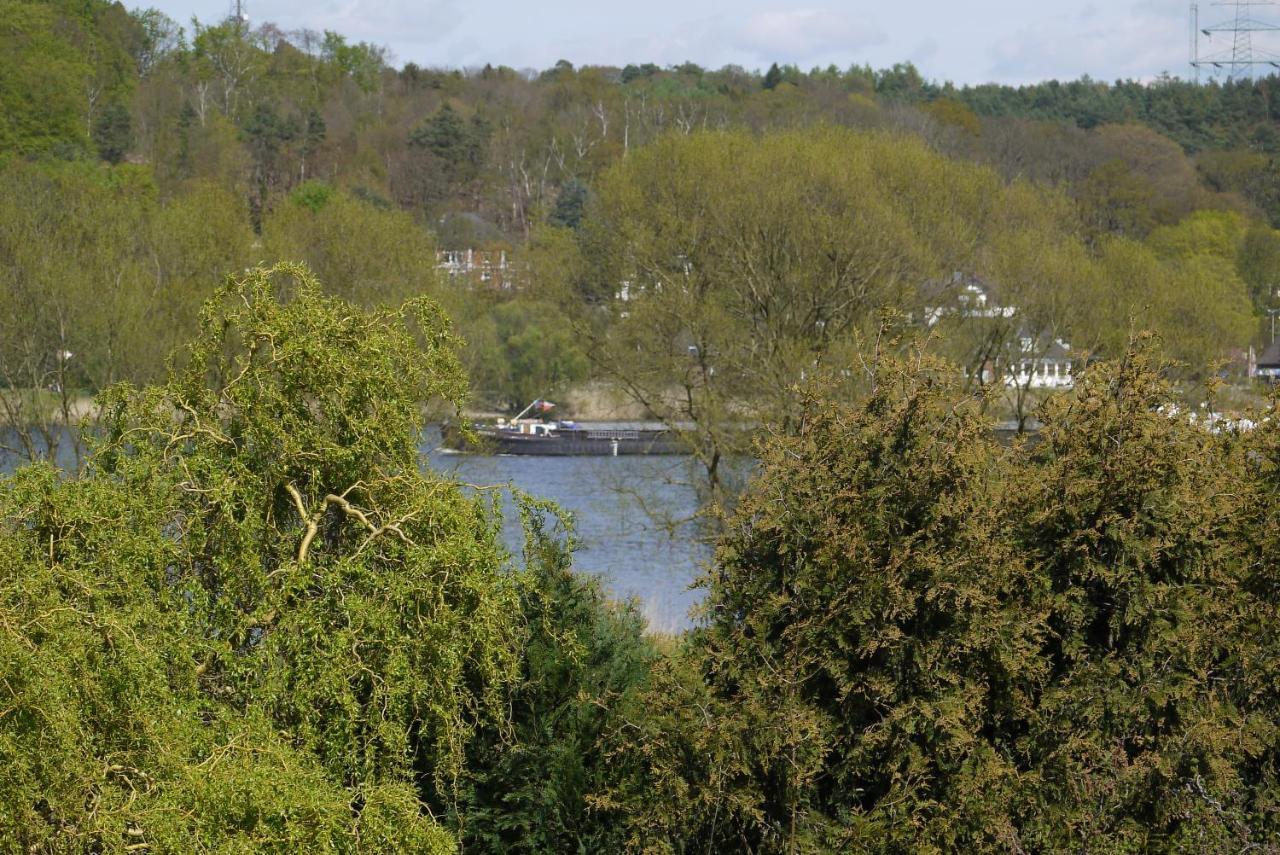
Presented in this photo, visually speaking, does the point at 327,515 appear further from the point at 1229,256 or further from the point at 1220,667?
the point at 1229,256

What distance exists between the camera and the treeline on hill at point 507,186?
30.0 metres

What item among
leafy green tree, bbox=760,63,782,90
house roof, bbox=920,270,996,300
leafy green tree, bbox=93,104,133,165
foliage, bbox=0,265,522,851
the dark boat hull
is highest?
leafy green tree, bbox=760,63,782,90

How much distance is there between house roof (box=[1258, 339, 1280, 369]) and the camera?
53.0 meters

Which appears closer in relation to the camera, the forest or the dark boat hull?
the forest

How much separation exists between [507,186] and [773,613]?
80.0 metres

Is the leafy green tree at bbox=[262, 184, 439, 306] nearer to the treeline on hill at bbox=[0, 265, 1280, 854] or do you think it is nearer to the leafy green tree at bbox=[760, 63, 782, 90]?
the treeline on hill at bbox=[0, 265, 1280, 854]

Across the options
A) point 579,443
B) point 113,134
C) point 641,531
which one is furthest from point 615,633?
point 113,134

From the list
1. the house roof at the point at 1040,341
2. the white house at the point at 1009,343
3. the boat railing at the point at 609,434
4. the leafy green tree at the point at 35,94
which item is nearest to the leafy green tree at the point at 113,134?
the leafy green tree at the point at 35,94

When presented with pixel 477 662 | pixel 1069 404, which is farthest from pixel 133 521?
pixel 1069 404

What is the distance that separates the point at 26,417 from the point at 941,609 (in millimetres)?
24174

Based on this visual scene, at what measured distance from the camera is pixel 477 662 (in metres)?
9.77

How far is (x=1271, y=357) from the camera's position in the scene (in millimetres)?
55812

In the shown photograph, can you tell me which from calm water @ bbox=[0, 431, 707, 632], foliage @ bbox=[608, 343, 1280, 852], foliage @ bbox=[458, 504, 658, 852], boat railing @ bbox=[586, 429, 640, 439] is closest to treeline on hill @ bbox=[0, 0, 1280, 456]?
calm water @ bbox=[0, 431, 707, 632]

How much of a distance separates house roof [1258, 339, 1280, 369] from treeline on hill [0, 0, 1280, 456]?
0.85 meters
